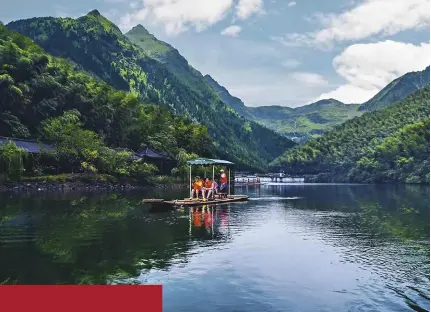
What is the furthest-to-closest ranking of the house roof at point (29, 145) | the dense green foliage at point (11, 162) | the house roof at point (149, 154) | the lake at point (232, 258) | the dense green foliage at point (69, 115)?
1. the house roof at point (149, 154)
2. the dense green foliage at point (69, 115)
3. the house roof at point (29, 145)
4. the dense green foliage at point (11, 162)
5. the lake at point (232, 258)

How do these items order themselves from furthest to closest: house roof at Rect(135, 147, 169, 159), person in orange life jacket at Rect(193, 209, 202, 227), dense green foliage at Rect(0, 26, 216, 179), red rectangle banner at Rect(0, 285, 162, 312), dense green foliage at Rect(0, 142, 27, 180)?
house roof at Rect(135, 147, 169, 159) → dense green foliage at Rect(0, 26, 216, 179) → dense green foliage at Rect(0, 142, 27, 180) → person in orange life jacket at Rect(193, 209, 202, 227) → red rectangle banner at Rect(0, 285, 162, 312)

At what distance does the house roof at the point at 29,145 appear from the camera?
256 feet

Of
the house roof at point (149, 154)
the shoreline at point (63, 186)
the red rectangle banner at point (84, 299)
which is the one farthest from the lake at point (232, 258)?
the house roof at point (149, 154)

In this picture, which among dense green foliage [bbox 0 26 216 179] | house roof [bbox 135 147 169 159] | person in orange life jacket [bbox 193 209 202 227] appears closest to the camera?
person in orange life jacket [bbox 193 209 202 227]

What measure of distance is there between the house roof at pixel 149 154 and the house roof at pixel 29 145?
23.4 metres

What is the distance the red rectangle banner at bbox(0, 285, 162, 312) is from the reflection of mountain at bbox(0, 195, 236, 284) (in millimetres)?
3014

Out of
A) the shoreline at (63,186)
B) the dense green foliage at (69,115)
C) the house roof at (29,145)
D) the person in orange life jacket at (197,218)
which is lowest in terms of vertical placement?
the person in orange life jacket at (197,218)

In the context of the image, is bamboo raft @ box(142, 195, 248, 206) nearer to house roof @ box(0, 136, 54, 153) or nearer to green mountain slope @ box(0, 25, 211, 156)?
house roof @ box(0, 136, 54, 153)

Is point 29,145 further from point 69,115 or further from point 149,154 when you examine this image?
point 149,154

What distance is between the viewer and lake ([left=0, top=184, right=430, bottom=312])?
17.1 metres

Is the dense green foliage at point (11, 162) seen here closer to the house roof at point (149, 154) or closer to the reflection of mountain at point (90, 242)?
the reflection of mountain at point (90, 242)

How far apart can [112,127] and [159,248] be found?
87.8 metres

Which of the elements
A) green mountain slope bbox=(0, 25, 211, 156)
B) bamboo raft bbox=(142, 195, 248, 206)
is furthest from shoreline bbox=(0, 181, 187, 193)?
bamboo raft bbox=(142, 195, 248, 206)

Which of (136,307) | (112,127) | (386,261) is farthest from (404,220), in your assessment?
(112,127)
